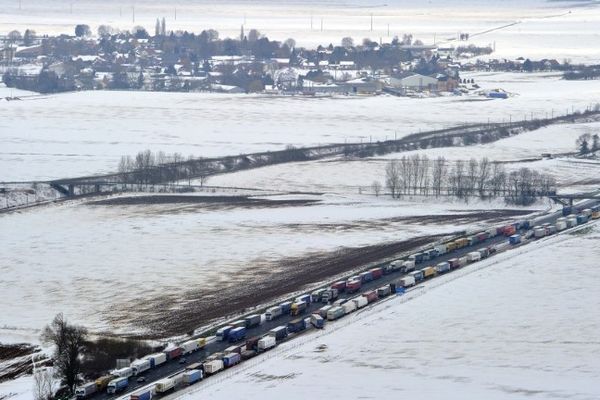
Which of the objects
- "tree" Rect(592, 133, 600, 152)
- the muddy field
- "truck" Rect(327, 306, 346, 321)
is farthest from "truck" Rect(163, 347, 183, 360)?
"tree" Rect(592, 133, 600, 152)

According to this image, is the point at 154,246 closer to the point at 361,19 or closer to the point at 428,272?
the point at 428,272

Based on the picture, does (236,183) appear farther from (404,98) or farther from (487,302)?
(404,98)

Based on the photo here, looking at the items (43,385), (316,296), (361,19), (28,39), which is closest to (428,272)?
(316,296)

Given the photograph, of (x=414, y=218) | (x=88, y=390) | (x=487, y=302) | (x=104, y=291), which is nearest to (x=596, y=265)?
(x=487, y=302)

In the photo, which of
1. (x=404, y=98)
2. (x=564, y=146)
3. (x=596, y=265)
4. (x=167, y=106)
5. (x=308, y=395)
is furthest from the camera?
(x=404, y=98)

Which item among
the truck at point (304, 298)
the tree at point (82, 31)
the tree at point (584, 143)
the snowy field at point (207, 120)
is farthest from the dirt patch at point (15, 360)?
the tree at point (82, 31)

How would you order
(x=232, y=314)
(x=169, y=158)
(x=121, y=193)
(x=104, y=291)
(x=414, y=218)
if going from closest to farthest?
1. (x=232, y=314)
2. (x=104, y=291)
3. (x=414, y=218)
4. (x=121, y=193)
5. (x=169, y=158)

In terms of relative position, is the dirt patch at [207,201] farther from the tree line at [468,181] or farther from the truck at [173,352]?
the truck at [173,352]
